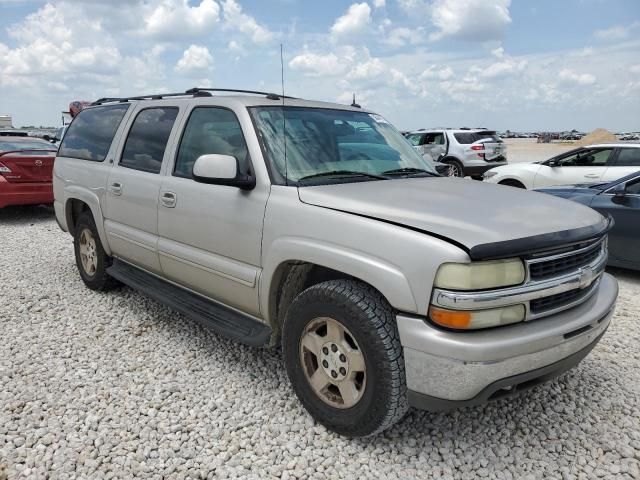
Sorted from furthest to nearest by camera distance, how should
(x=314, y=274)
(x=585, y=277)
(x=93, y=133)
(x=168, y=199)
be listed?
(x=93, y=133) < (x=168, y=199) < (x=314, y=274) < (x=585, y=277)

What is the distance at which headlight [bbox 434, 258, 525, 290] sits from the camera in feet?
7.06

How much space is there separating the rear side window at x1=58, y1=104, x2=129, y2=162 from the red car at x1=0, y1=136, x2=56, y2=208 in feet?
13.0

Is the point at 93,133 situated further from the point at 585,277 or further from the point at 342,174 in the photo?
the point at 585,277

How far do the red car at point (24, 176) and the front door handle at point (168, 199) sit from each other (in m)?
6.35

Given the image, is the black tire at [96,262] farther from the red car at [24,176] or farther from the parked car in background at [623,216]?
the parked car in background at [623,216]

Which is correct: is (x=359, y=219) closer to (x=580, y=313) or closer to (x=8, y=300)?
(x=580, y=313)

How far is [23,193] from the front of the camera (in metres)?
8.70

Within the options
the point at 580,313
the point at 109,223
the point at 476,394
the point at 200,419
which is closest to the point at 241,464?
the point at 200,419

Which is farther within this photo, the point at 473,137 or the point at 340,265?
the point at 473,137

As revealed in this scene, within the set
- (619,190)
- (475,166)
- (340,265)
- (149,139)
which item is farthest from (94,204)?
(475,166)

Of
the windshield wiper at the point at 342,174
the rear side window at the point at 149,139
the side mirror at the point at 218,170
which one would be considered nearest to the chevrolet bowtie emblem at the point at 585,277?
the windshield wiper at the point at 342,174

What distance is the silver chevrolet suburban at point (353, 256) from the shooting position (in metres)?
2.21

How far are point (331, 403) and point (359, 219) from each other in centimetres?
100

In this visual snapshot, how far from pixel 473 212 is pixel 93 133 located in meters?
3.92
